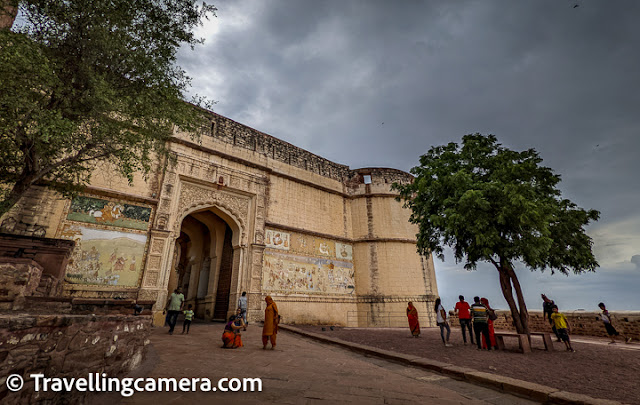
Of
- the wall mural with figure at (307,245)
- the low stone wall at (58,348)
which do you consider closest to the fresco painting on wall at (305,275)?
the wall mural with figure at (307,245)

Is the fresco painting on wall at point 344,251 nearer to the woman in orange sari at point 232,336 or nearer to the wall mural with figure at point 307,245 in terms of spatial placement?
the wall mural with figure at point 307,245

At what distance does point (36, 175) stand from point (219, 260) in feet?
28.4

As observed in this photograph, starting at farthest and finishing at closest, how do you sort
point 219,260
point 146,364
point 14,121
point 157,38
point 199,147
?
point 219,260 → point 199,147 → point 157,38 → point 14,121 → point 146,364

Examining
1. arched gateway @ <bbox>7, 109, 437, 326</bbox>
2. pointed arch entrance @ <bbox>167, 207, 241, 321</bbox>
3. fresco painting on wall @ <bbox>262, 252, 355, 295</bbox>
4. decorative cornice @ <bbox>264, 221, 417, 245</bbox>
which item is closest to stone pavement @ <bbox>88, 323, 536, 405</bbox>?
arched gateway @ <bbox>7, 109, 437, 326</bbox>

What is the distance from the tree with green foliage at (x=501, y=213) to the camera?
7.17 metres

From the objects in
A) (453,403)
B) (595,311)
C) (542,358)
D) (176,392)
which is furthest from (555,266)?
(176,392)

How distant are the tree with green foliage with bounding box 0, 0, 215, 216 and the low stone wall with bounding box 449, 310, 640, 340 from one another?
1531 centimetres

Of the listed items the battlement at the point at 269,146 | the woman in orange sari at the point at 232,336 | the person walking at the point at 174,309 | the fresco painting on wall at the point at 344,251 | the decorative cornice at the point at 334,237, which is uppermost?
the battlement at the point at 269,146

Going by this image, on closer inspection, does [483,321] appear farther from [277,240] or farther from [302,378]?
[277,240]

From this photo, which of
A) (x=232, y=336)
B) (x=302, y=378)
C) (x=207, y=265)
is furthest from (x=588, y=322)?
(x=207, y=265)

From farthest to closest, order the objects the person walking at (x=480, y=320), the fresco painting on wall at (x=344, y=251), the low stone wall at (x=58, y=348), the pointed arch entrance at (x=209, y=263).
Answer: the fresco painting on wall at (x=344, y=251) < the pointed arch entrance at (x=209, y=263) < the person walking at (x=480, y=320) < the low stone wall at (x=58, y=348)

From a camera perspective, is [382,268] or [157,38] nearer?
[157,38]

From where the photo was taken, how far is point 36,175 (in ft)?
20.0

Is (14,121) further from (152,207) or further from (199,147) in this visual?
(199,147)
